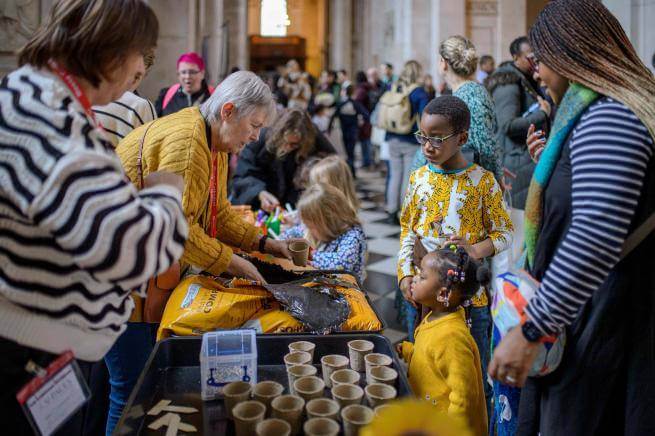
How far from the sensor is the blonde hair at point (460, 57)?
3680 millimetres

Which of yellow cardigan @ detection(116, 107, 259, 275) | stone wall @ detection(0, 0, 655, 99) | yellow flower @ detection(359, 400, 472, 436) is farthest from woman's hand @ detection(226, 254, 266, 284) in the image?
stone wall @ detection(0, 0, 655, 99)

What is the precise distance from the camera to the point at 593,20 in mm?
1650

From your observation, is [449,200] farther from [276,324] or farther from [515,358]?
[515,358]

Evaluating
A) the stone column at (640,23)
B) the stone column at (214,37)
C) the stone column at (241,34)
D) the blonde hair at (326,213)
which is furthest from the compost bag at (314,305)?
the stone column at (241,34)

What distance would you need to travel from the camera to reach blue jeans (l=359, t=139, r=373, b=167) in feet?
42.8

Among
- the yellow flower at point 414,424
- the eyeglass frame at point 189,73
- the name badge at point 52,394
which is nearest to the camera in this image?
the yellow flower at point 414,424

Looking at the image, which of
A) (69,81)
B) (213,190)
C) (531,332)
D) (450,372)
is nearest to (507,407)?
(450,372)

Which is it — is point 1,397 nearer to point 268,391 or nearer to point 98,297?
point 98,297

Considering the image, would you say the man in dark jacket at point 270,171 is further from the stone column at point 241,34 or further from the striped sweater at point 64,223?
the stone column at point 241,34

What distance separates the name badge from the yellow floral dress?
1414mm

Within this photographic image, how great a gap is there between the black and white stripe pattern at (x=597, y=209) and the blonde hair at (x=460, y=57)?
222 cm

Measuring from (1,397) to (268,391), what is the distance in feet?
2.13

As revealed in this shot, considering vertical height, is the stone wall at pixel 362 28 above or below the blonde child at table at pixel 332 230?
above

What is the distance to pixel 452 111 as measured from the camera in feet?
8.69
